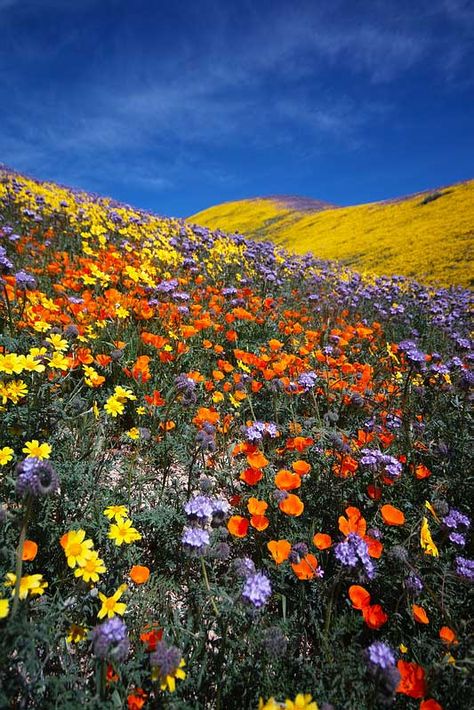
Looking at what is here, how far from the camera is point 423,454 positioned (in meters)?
2.77

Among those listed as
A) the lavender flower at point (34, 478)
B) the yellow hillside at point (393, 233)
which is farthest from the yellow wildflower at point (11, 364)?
the yellow hillside at point (393, 233)

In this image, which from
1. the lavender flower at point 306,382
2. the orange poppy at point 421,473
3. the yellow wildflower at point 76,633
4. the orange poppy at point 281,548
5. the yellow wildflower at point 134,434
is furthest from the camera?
the lavender flower at point 306,382

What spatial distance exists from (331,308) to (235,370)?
3.64 m

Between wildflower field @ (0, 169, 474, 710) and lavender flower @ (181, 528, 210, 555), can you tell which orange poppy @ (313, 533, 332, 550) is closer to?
wildflower field @ (0, 169, 474, 710)

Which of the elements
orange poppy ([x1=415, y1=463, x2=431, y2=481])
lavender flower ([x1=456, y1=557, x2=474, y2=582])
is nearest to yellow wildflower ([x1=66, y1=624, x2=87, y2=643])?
lavender flower ([x1=456, y1=557, x2=474, y2=582])

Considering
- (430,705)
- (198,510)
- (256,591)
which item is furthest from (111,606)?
(430,705)

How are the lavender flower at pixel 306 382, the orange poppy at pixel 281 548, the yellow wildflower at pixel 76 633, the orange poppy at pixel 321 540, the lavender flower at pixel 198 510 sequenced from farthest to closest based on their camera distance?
the lavender flower at pixel 306 382 < the orange poppy at pixel 321 540 < the orange poppy at pixel 281 548 < the lavender flower at pixel 198 510 < the yellow wildflower at pixel 76 633

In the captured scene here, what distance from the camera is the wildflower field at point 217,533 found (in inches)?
59.4

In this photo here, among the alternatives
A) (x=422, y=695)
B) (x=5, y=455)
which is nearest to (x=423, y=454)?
(x=422, y=695)

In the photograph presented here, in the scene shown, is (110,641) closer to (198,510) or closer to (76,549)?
Result: (76,549)

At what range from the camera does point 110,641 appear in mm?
1336

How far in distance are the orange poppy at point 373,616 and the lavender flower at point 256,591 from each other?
0.64 m

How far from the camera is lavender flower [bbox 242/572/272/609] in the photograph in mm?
1473

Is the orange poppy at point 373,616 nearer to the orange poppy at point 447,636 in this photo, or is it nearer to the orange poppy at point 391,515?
the orange poppy at point 447,636
